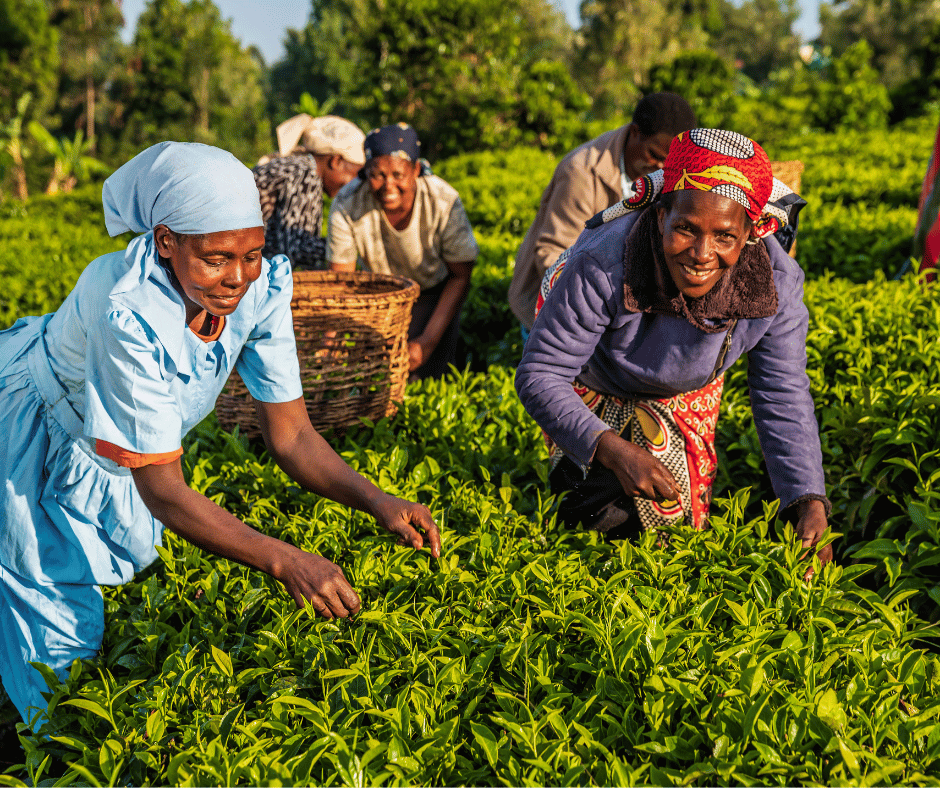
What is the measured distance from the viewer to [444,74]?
60.5 feet

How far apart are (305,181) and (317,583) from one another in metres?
3.19

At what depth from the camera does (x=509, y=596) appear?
2.09 m

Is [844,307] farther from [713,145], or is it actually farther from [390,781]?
[390,781]

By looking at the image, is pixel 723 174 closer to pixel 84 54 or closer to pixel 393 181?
pixel 393 181

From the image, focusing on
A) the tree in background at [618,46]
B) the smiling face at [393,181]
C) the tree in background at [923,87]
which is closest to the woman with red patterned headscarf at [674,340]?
the smiling face at [393,181]

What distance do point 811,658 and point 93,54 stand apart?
130ft

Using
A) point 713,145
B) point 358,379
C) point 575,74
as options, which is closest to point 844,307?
point 713,145

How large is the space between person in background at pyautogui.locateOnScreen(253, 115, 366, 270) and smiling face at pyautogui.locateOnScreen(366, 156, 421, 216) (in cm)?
55

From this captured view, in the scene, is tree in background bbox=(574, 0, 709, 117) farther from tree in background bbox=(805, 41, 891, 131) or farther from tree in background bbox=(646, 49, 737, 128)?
tree in background bbox=(805, 41, 891, 131)

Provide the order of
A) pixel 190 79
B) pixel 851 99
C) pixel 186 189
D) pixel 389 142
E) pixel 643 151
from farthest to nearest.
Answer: pixel 190 79, pixel 851 99, pixel 389 142, pixel 643 151, pixel 186 189

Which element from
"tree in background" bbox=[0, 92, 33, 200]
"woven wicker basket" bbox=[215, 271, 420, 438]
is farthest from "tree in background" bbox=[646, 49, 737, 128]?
"tree in background" bbox=[0, 92, 33, 200]

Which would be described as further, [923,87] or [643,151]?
[923,87]

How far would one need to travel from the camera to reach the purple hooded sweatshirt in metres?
2.30

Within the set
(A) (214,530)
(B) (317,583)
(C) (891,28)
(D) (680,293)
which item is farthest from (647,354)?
(C) (891,28)
